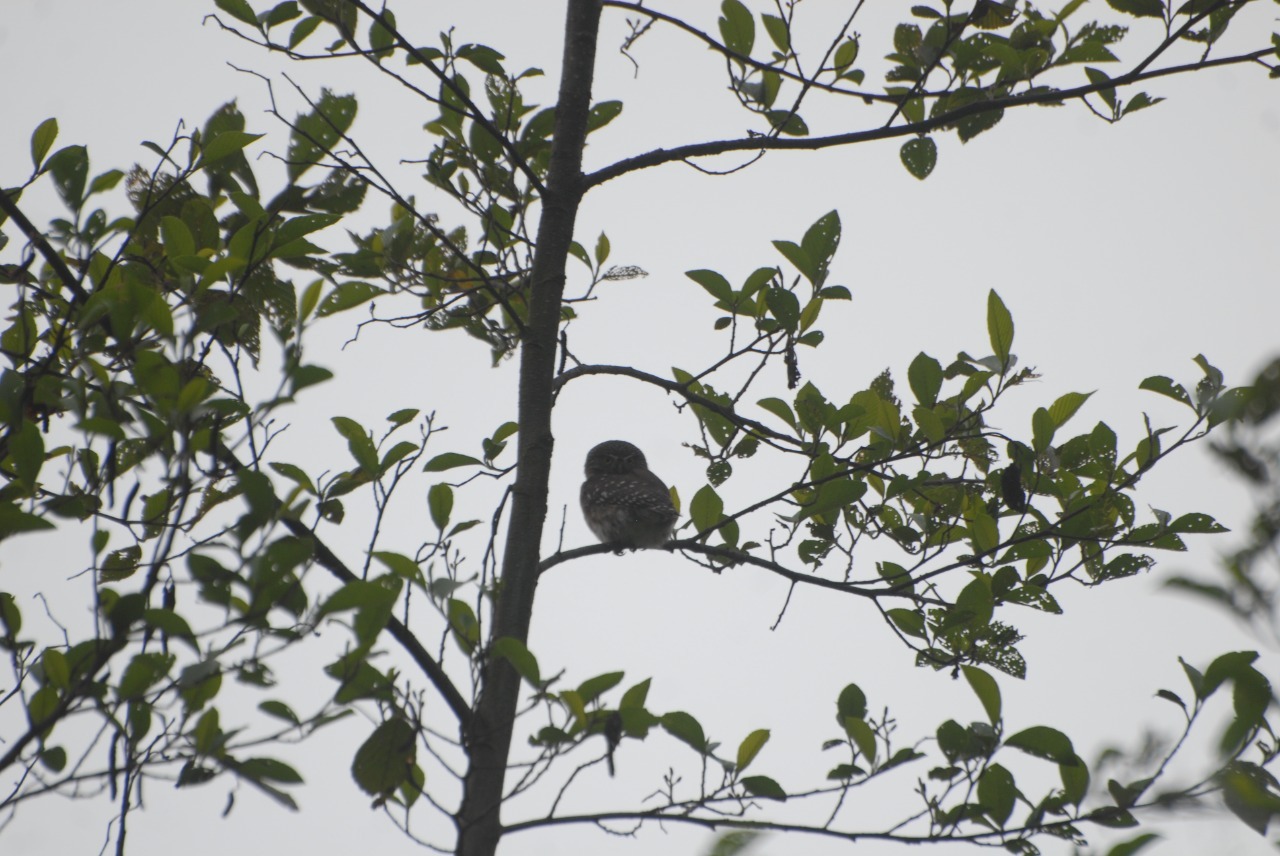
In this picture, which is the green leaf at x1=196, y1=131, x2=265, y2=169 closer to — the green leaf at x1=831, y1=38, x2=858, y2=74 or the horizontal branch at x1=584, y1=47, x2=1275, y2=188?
the horizontal branch at x1=584, y1=47, x2=1275, y2=188

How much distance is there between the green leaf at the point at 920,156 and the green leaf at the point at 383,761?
2168mm

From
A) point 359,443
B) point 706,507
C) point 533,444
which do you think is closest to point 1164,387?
point 706,507

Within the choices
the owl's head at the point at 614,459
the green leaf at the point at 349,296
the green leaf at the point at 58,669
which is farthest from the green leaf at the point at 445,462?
the owl's head at the point at 614,459

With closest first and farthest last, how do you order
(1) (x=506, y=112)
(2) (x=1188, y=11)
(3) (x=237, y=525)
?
(3) (x=237, y=525) → (2) (x=1188, y=11) → (1) (x=506, y=112)

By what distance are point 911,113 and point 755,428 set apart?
106 centimetres

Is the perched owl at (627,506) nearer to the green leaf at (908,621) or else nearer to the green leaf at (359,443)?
the green leaf at (908,621)

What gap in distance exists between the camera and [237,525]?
197cm

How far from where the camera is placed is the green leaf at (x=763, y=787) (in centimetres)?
253

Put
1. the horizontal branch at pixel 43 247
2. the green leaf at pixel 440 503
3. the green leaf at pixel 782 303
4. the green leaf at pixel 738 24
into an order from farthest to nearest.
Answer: the green leaf at pixel 738 24
the green leaf at pixel 782 303
the green leaf at pixel 440 503
the horizontal branch at pixel 43 247

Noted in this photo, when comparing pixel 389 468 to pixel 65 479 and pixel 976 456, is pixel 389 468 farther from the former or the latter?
pixel 976 456

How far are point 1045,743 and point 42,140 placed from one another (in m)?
2.65

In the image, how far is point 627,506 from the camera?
6.30m

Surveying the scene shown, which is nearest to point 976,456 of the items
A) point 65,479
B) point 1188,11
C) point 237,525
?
point 1188,11

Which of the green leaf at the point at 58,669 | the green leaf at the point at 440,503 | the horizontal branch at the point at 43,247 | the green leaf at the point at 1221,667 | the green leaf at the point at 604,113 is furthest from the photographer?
the green leaf at the point at 604,113
